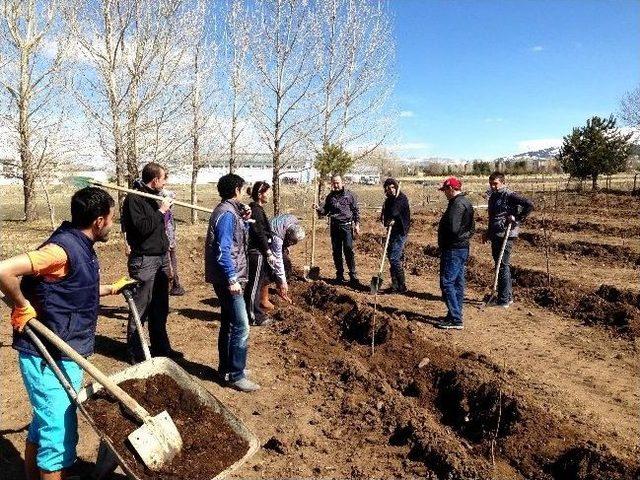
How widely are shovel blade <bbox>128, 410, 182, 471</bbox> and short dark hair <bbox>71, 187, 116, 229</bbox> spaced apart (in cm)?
113

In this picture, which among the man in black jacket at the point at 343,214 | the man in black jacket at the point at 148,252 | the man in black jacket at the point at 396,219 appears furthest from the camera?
the man in black jacket at the point at 343,214

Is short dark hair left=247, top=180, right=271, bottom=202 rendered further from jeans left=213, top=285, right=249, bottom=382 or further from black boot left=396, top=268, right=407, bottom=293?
black boot left=396, top=268, right=407, bottom=293

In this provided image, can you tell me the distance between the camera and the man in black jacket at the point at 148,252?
4539 millimetres

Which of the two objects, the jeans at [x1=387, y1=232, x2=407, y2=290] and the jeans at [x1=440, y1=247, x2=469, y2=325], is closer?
the jeans at [x1=440, y1=247, x2=469, y2=325]

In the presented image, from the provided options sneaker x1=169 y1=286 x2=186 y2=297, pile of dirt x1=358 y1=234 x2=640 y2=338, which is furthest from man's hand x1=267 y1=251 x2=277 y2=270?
pile of dirt x1=358 y1=234 x2=640 y2=338

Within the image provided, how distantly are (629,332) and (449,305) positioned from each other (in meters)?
2.16

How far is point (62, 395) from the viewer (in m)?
2.66

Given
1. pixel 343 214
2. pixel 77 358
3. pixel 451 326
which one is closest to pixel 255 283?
pixel 451 326

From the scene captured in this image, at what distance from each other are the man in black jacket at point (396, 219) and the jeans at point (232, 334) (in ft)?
12.3

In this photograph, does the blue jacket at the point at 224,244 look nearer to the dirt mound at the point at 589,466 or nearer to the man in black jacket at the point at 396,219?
the dirt mound at the point at 589,466

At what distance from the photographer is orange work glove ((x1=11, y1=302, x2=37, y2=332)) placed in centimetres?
244

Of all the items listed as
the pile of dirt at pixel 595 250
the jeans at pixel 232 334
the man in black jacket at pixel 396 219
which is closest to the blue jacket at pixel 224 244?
the jeans at pixel 232 334

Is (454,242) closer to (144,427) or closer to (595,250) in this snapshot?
(144,427)

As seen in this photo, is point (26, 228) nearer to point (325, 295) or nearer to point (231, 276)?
point (325, 295)
